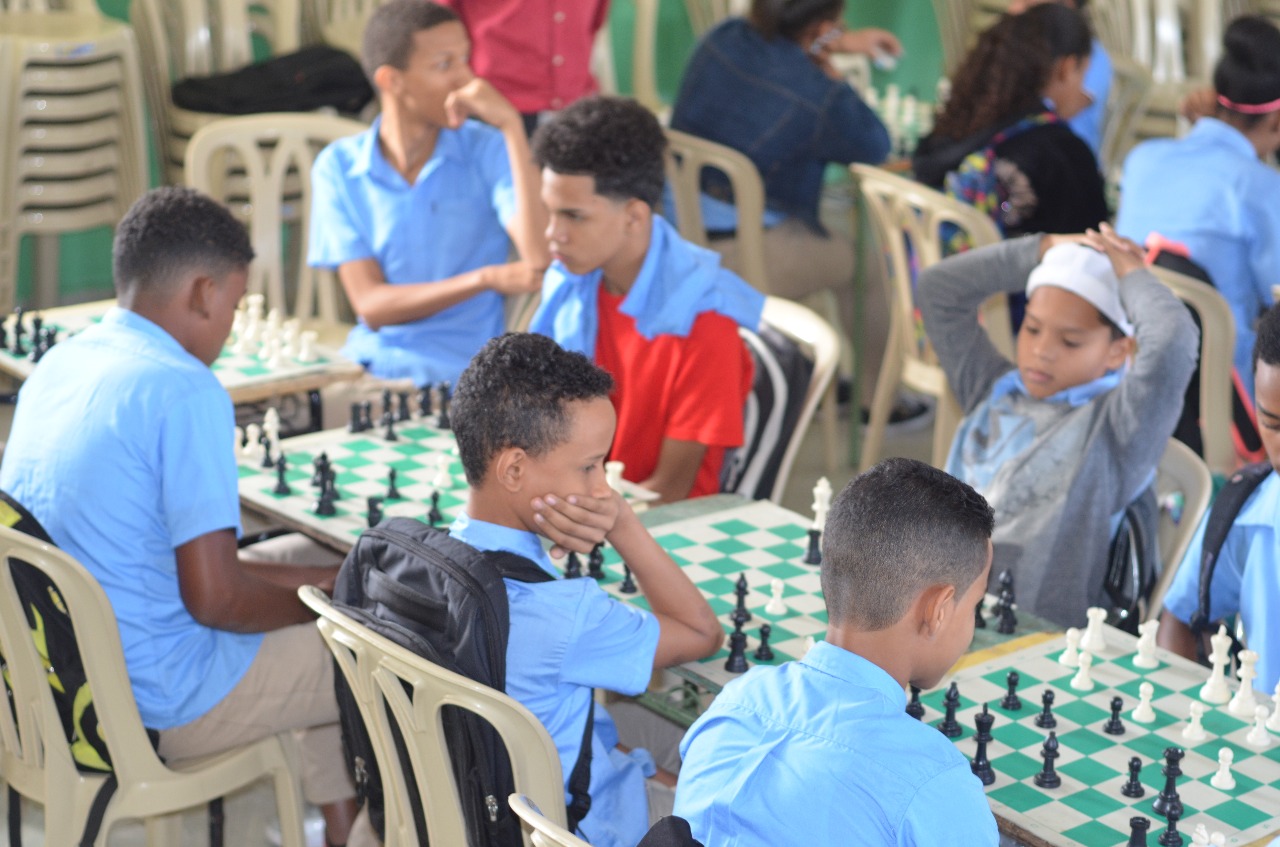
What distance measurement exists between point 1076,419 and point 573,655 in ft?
4.21

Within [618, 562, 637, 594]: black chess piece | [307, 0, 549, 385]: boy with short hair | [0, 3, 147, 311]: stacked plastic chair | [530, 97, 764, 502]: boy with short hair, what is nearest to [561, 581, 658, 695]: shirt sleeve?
[618, 562, 637, 594]: black chess piece

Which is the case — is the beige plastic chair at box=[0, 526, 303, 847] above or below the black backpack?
below

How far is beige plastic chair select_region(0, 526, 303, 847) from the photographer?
2551mm

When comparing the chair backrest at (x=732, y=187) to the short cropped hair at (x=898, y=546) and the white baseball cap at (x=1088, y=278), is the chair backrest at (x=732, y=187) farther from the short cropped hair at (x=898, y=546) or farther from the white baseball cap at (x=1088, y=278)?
the short cropped hair at (x=898, y=546)

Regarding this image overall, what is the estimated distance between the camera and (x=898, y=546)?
1.86 meters

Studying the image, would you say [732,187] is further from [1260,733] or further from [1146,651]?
[1260,733]

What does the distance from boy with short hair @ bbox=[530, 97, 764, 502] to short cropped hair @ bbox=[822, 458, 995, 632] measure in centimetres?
152

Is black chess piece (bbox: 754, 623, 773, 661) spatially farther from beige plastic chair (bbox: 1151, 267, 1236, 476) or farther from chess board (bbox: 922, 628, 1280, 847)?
beige plastic chair (bbox: 1151, 267, 1236, 476)

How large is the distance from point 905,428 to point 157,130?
10.2 ft

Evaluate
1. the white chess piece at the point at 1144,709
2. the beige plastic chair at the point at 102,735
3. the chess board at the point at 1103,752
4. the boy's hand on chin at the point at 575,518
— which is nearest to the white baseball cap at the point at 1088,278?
the chess board at the point at 1103,752

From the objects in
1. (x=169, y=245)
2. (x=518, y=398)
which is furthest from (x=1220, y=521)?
(x=169, y=245)

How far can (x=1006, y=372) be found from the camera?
3.43m

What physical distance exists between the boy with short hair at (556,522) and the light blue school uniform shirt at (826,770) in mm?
456

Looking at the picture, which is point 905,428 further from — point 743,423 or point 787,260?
point 743,423
